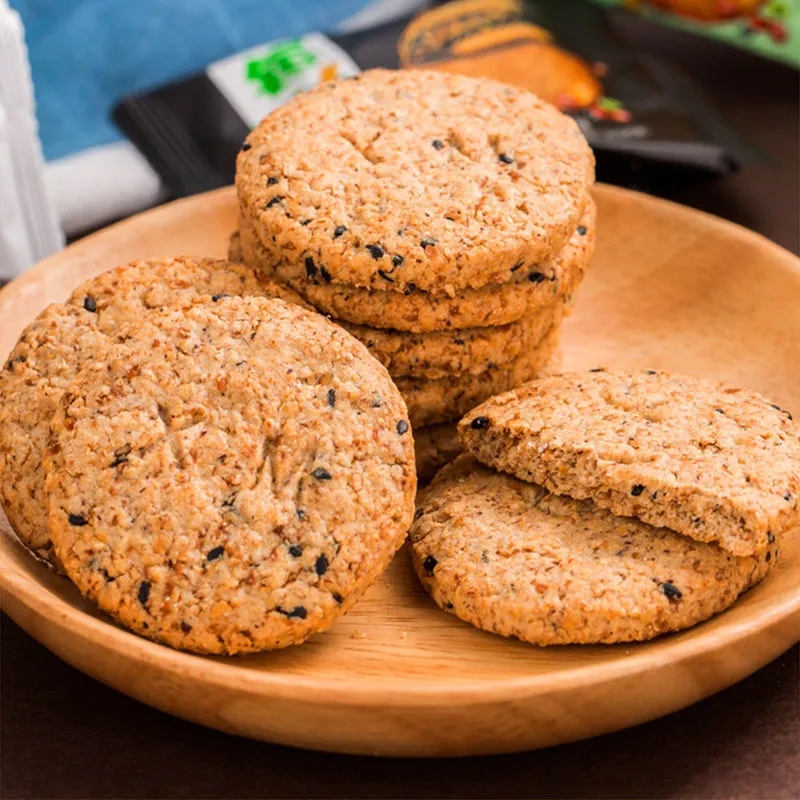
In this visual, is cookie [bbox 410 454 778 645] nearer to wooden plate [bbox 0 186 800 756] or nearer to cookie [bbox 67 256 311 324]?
wooden plate [bbox 0 186 800 756]

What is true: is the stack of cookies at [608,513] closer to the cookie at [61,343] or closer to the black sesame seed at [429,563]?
the black sesame seed at [429,563]

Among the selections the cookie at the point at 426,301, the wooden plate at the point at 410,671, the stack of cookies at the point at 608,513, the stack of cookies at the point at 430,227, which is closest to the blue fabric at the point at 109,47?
the wooden plate at the point at 410,671

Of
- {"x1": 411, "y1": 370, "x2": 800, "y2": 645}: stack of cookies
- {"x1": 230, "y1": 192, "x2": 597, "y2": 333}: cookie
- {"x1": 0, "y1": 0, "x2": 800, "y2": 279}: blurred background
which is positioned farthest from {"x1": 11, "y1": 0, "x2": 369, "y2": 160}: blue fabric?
{"x1": 411, "y1": 370, "x2": 800, "y2": 645}: stack of cookies

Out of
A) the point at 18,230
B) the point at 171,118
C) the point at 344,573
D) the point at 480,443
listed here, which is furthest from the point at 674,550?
the point at 171,118

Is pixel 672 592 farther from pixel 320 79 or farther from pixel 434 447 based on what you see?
pixel 320 79

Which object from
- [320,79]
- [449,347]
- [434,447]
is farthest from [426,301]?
[320,79]

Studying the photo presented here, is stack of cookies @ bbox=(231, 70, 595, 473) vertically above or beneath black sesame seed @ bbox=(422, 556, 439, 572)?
above
